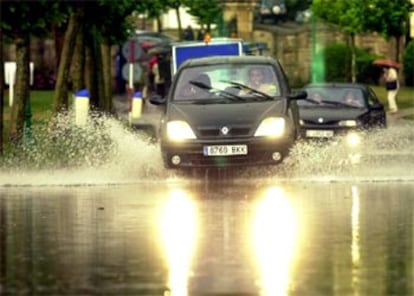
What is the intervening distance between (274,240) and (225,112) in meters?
8.52

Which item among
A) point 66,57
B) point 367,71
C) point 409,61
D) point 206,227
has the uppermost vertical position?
point 206,227

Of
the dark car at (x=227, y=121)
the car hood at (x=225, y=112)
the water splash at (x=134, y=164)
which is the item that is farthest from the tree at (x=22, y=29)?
the car hood at (x=225, y=112)

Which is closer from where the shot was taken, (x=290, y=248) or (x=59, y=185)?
(x=290, y=248)

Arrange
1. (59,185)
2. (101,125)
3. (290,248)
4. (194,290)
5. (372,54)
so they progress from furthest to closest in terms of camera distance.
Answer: (372,54)
(101,125)
(59,185)
(290,248)
(194,290)

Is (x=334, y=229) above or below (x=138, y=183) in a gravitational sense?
above

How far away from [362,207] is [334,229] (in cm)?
249

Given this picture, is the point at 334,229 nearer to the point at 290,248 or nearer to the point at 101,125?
the point at 290,248

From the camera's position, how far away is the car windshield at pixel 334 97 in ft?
116

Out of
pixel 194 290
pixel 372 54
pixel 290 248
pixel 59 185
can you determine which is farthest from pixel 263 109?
pixel 372 54

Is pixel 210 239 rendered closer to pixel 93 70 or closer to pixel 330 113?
pixel 330 113

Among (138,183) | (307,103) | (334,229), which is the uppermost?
(334,229)

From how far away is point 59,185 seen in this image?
79.4 feet

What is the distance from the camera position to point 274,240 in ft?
54.3

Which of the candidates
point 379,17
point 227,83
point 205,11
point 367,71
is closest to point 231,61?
point 227,83
